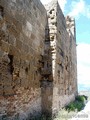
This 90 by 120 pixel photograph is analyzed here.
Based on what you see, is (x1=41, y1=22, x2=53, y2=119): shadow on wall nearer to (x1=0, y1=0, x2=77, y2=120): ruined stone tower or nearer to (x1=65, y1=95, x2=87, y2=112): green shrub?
(x1=0, y1=0, x2=77, y2=120): ruined stone tower

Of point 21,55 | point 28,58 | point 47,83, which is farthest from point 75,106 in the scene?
point 21,55

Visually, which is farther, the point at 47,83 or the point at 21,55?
the point at 47,83

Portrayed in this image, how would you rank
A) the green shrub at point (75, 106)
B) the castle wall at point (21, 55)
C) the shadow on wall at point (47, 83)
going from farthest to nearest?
the green shrub at point (75, 106), the shadow on wall at point (47, 83), the castle wall at point (21, 55)

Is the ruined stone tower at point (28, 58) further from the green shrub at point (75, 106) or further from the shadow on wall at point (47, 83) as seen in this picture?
the green shrub at point (75, 106)

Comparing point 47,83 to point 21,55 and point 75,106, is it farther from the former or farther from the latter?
point 75,106

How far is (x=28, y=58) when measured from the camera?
6820mm

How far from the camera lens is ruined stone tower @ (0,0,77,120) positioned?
5.39 metres

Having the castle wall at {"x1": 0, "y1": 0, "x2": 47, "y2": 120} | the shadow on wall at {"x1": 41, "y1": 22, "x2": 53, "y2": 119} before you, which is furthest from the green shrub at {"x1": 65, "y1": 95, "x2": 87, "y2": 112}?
the castle wall at {"x1": 0, "y1": 0, "x2": 47, "y2": 120}

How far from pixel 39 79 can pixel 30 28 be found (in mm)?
1839

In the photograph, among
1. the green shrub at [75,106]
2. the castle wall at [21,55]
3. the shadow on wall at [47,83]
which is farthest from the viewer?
the green shrub at [75,106]

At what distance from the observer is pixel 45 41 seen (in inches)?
332

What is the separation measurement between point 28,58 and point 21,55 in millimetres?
577

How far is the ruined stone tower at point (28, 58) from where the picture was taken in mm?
5387

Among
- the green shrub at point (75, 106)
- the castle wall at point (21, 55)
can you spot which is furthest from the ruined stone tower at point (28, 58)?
the green shrub at point (75, 106)
